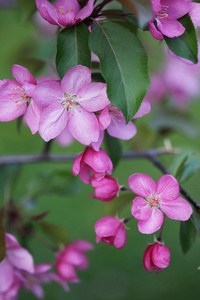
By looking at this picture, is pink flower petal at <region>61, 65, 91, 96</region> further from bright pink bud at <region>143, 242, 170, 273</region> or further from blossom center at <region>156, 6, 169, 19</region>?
bright pink bud at <region>143, 242, 170, 273</region>

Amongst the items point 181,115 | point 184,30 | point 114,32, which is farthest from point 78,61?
point 181,115

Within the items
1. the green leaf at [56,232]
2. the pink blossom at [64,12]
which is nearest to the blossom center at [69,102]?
the pink blossom at [64,12]

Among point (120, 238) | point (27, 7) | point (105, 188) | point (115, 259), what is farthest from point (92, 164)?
point (115, 259)

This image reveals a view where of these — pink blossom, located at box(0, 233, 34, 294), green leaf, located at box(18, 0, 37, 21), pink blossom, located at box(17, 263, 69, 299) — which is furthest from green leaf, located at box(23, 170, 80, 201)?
green leaf, located at box(18, 0, 37, 21)

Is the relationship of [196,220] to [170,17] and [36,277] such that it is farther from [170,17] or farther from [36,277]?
[36,277]

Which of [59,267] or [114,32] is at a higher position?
[114,32]

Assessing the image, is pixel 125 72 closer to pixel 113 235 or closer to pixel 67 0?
pixel 67 0
